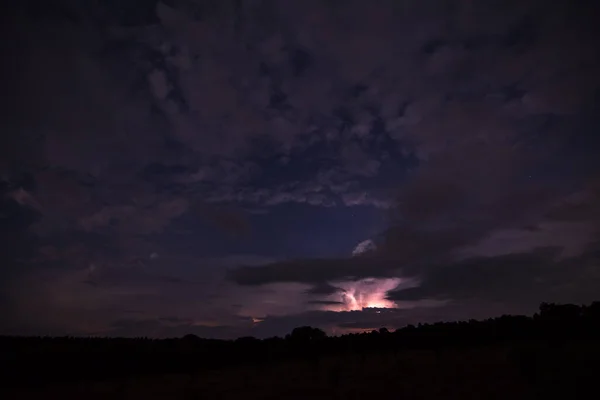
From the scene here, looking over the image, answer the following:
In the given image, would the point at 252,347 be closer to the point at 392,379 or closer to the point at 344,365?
the point at 344,365

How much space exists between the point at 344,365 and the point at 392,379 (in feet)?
26.9

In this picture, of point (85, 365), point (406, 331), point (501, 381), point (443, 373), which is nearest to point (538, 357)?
point (501, 381)

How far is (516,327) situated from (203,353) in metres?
34.3

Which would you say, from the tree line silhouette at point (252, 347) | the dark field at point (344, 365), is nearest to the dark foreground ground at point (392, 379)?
the dark field at point (344, 365)

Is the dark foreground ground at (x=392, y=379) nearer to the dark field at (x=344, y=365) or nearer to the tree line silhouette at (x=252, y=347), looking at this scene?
the dark field at (x=344, y=365)

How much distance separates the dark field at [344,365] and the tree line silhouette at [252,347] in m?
0.12

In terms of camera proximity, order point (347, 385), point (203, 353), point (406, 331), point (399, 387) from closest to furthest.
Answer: point (399, 387)
point (347, 385)
point (203, 353)
point (406, 331)

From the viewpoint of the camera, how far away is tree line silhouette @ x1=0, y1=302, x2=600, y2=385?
38906 mm

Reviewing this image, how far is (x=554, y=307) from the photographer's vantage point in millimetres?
55844

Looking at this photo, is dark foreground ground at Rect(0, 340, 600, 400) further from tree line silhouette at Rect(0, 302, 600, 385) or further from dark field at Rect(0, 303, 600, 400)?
tree line silhouette at Rect(0, 302, 600, 385)

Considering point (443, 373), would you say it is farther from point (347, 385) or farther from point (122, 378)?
point (122, 378)

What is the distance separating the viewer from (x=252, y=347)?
53156 mm

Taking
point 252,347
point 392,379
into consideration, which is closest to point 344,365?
point 392,379

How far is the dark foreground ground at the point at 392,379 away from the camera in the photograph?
25328 millimetres
